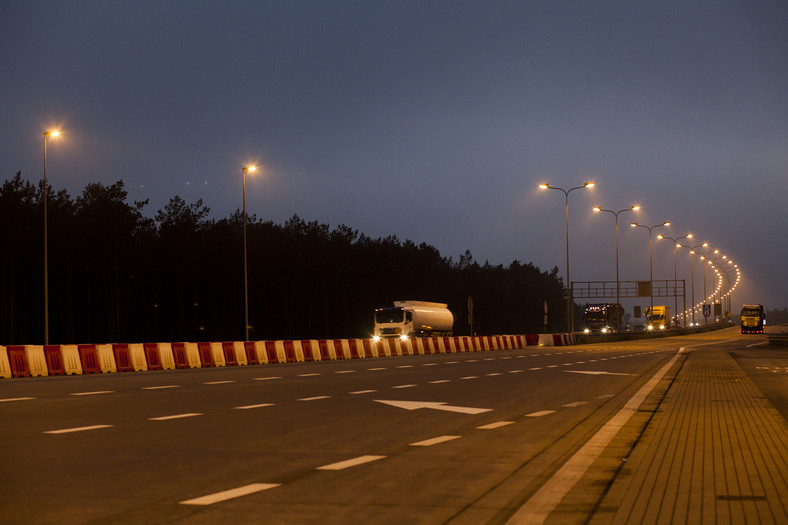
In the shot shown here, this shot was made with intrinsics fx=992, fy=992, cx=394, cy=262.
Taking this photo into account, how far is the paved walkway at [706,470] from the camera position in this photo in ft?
21.1

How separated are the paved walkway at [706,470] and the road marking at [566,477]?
0.34m

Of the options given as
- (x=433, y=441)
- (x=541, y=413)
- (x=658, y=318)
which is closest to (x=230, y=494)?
(x=433, y=441)

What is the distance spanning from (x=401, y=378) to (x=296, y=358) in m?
13.5

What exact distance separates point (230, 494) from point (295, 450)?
2.60 m

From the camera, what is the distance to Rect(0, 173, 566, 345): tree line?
69.9 metres

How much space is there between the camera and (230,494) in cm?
730

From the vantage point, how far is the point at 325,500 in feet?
23.2

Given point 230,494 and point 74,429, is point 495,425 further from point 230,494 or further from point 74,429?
point 230,494

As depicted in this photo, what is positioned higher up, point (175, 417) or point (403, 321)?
point (403, 321)

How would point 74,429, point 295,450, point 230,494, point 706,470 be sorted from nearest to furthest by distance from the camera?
1. point 230,494
2. point 706,470
3. point 295,450
4. point 74,429

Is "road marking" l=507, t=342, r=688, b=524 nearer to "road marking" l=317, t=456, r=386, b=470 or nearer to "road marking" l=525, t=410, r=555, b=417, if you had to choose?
"road marking" l=525, t=410, r=555, b=417

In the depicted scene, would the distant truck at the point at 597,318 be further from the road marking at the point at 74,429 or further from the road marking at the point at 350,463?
the road marking at the point at 350,463

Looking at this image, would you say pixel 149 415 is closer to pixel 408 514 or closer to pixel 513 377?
pixel 408 514

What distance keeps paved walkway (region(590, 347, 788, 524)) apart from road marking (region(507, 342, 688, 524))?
0.34m
